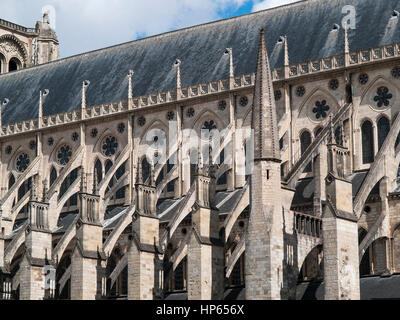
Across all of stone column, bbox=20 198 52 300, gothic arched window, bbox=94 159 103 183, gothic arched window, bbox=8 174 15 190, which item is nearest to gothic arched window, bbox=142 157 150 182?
gothic arched window, bbox=94 159 103 183

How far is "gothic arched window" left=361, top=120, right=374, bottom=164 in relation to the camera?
51219 mm

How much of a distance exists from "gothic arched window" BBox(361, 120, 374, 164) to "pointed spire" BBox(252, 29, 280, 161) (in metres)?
10.4

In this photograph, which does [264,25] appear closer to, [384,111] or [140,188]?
[384,111]

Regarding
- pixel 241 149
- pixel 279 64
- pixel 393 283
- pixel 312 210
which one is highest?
pixel 279 64

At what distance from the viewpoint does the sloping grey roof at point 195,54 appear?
2154 inches

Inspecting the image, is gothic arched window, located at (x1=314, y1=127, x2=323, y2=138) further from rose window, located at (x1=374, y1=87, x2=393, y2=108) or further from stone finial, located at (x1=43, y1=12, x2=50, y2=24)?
stone finial, located at (x1=43, y1=12, x2=50, y2=24)

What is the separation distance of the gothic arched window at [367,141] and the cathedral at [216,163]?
10 cm

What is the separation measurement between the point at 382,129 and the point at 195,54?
13.8 metres

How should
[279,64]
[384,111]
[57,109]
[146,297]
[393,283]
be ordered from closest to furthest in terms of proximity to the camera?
1. [393,283]
2. [146,297]
3. [384,111]
4. [279,64]
5. [57,109]

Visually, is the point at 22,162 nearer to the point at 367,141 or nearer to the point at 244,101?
the point at 244,101

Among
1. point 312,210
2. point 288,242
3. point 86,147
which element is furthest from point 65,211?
point 288,242

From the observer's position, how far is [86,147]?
62.2 metres

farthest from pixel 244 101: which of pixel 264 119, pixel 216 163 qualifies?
pixel 264 119

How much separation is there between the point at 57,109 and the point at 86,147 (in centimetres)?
445
